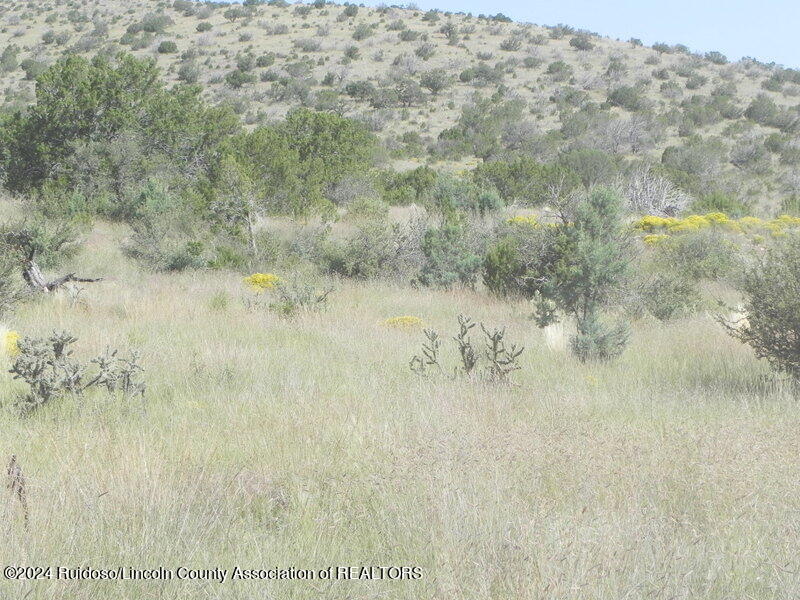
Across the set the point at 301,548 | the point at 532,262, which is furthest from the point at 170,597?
the point at 532,262

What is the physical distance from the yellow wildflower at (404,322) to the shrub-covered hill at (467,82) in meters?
16.9

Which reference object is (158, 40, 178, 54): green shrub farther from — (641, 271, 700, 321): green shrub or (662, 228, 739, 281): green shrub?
(641, 271, 700, 321): green shrub

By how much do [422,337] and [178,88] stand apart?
17558 mm

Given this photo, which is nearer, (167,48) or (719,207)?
(719,207)

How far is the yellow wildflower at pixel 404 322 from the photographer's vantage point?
944 cm

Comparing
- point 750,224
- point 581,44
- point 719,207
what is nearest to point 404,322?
point 750,224

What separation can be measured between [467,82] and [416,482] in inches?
1876

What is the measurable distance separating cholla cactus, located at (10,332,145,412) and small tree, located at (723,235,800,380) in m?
5.46

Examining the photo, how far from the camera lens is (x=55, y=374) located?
5.17 m

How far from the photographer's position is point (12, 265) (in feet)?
29.8

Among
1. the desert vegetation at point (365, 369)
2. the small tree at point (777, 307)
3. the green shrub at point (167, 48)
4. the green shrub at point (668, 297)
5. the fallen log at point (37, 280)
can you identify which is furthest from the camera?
the green shrub at point (167, 48)

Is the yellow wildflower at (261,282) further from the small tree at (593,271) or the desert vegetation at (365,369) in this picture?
the small tree at (593,271)

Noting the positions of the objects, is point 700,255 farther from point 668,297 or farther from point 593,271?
point 593,271

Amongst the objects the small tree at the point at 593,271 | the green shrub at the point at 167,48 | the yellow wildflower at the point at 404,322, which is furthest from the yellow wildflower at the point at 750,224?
the green shrub at the point at 167,48
